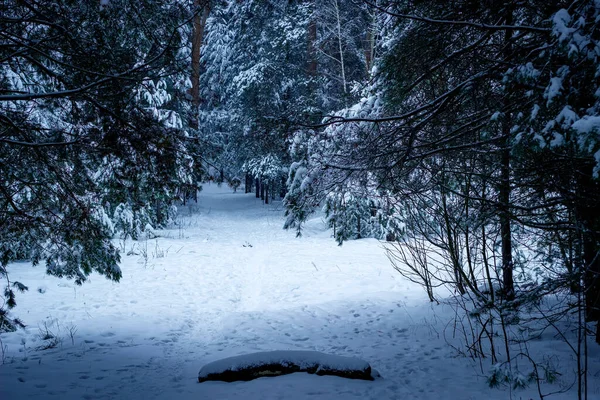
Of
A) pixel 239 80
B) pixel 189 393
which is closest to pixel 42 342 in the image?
pixel 189 393

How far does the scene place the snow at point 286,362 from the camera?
4.46 m

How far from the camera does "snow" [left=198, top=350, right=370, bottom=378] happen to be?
4461mm

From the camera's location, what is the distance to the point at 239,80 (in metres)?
20.7

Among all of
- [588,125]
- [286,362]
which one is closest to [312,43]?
[286,362]

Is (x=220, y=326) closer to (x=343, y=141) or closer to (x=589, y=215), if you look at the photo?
(x=343, y=141)

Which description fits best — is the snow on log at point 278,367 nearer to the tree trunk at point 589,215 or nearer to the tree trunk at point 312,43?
the tree trunk at point 589,215

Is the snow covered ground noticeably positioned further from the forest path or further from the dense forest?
the dense forest

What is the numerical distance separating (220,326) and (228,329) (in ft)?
0.72

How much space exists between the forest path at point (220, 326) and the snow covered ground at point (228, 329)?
0.8 inches

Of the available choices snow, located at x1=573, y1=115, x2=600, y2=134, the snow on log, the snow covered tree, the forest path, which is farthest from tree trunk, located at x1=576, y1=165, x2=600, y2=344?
the snow covered tree

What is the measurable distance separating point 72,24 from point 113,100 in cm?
107

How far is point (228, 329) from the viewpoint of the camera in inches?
258

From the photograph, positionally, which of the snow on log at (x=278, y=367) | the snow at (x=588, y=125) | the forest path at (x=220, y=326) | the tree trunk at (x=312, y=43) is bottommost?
the forest path at (x=220, y=326)

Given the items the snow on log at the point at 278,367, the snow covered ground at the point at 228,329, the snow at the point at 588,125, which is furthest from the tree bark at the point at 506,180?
the snow on log at the point at 278,367
